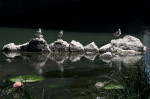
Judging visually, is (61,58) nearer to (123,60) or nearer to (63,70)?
(63,70)

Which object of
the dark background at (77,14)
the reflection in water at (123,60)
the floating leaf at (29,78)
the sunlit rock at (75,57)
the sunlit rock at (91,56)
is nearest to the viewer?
the floating leaf at (29,78)

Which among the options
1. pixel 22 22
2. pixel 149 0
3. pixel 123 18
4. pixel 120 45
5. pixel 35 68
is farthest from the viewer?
pixel 149 0

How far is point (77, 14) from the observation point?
29984mm

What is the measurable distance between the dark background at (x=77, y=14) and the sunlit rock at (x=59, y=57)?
7771mm

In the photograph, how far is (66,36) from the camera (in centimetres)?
1962

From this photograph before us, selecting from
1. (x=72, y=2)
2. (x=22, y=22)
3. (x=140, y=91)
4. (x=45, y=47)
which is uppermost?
(x=72, y=2)

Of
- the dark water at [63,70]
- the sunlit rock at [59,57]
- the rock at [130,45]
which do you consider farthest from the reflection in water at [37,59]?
the rock at [130,45]

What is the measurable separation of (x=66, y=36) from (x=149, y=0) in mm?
15916

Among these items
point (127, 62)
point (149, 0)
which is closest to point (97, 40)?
point (127, 62)

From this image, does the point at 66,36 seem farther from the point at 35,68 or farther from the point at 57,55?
the point at 35,68

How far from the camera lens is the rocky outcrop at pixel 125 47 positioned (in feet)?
50.2

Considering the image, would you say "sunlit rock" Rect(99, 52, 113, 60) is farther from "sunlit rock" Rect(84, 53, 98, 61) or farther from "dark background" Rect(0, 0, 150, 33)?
"dark background" Rect(0, 0, 150, 33)

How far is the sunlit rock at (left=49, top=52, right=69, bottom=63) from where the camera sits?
13.8 metres

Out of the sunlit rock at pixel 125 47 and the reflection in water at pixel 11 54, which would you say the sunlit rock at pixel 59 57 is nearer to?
the reflection in water at pixel 11 54
